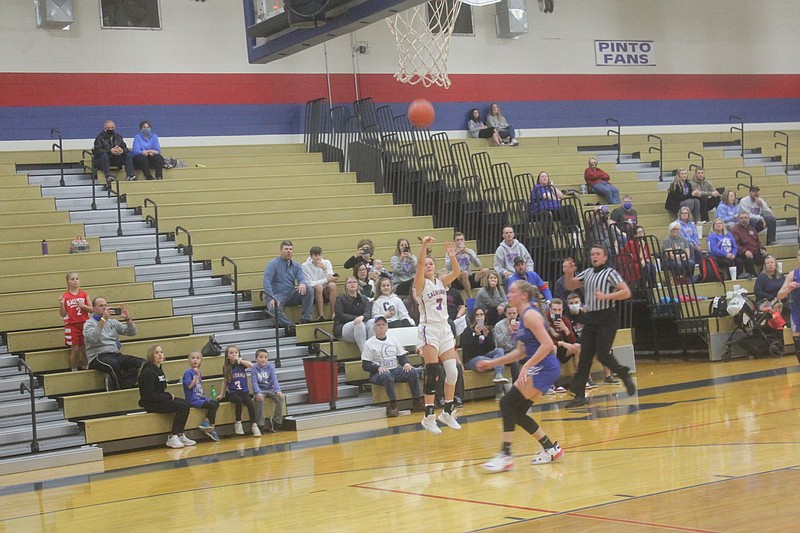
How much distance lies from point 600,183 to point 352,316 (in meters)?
7.83

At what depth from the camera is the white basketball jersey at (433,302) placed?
35.8 ft

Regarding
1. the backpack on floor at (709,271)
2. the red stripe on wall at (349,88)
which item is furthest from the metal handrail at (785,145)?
the backpack on floor at (709,271)

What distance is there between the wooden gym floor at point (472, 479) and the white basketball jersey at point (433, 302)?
48.8 inches

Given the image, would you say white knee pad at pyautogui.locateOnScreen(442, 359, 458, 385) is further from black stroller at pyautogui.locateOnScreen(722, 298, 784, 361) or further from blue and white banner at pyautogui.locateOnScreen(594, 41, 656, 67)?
blue and white banner at pyautogui.locateOnScreen(594, 41, 656, 67)

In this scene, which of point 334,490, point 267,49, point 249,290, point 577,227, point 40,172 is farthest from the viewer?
point 40,172

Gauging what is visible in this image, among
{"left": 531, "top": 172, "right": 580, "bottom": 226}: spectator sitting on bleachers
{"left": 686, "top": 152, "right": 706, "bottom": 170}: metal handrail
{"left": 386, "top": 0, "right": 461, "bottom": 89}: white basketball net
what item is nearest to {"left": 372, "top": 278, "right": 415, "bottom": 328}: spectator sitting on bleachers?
{"left": 386, "top": 0, "right": 461, "bottom": 89}: white basketball net

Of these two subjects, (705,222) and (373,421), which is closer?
(373,421)

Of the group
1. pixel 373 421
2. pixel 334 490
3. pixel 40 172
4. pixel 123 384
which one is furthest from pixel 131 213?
pixel 334 490

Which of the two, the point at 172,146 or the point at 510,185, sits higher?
the point at 172,146

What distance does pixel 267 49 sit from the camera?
12.3m

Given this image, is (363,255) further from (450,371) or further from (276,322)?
(450,371)

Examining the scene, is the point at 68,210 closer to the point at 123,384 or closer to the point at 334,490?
the point at 123,384

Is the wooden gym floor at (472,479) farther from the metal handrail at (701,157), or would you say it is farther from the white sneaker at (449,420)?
the metal handrail at (701,157)

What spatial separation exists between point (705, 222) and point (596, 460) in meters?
12.5
